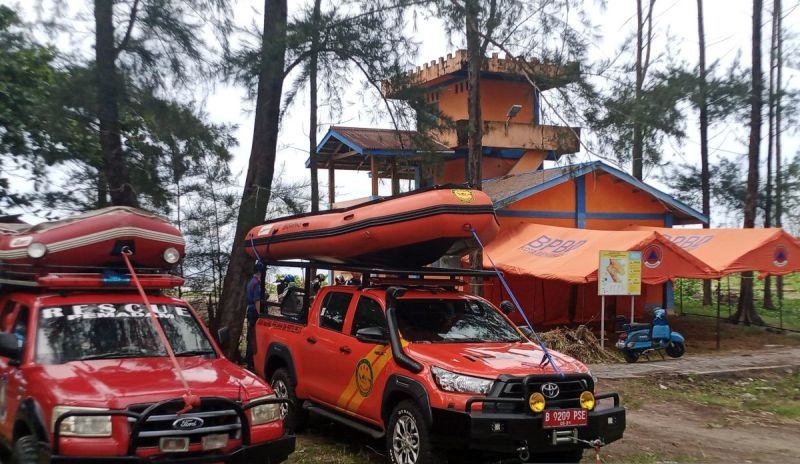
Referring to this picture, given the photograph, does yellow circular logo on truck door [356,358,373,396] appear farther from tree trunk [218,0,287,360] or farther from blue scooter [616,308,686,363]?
blue scooter [616,308,686,363]

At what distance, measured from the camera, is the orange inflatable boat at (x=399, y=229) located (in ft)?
22.7

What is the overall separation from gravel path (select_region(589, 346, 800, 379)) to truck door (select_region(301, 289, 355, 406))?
5.87m

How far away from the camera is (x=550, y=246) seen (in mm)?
16922

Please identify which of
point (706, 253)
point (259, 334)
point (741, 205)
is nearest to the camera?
point (259, 334)

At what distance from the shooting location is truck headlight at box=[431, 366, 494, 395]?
19.1 ft

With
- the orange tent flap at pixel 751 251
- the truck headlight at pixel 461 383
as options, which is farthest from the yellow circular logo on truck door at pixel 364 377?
the orange tent flap at pixel 751 251

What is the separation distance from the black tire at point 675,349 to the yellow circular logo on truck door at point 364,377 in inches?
371

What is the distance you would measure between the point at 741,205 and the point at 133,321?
20.8m

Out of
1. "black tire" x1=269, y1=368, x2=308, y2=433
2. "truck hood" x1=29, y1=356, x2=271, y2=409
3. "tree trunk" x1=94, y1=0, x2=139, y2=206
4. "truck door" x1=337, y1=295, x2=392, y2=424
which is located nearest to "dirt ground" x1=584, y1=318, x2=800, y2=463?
"truck door" x1=337, y1=295, x2=392, y2=424

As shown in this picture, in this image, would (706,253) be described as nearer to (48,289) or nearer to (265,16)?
(265,16)

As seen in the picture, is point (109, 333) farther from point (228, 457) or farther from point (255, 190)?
point (255, 190)

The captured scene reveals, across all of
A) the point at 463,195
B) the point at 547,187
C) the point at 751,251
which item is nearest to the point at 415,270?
the point at 463,195

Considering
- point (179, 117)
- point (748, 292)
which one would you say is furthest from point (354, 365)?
point (748, 292)

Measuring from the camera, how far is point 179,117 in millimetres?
10336
